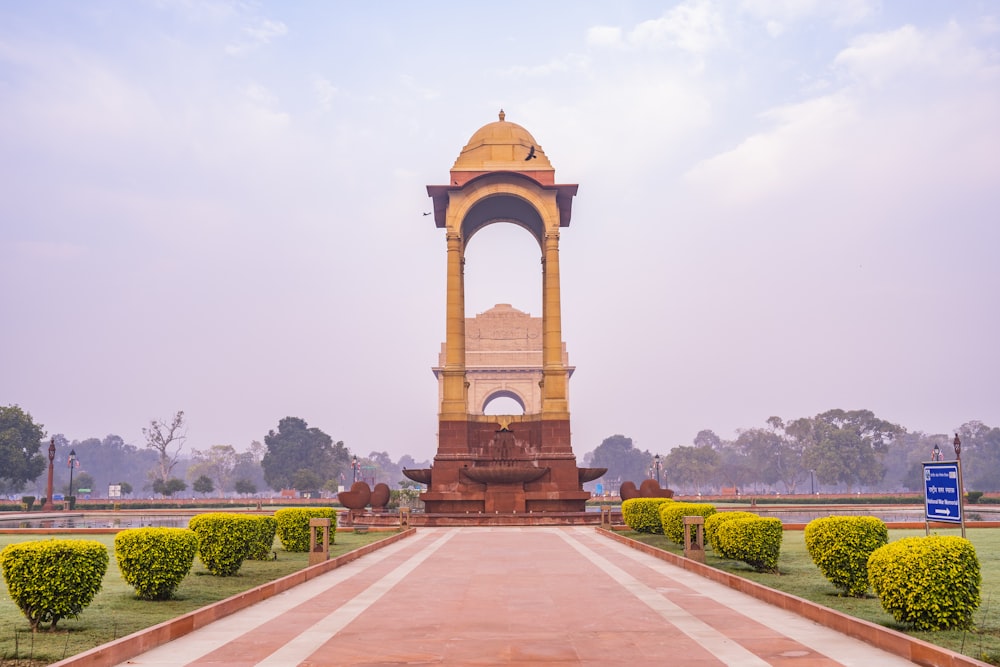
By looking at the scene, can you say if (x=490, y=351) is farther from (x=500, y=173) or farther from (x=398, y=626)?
(x=398, y=626)

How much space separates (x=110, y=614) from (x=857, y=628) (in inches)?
343

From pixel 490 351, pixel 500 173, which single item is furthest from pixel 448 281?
pixel 490 351

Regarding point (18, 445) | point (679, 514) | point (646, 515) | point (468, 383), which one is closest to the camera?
point (679, 514)

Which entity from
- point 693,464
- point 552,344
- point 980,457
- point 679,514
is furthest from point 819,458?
point 679,514

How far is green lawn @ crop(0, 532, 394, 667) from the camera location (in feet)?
27.9

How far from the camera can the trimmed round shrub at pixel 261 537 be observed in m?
16.2

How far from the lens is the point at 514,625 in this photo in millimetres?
10180

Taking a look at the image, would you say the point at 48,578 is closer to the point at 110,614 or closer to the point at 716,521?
the point at 110,614

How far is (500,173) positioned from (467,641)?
112ft

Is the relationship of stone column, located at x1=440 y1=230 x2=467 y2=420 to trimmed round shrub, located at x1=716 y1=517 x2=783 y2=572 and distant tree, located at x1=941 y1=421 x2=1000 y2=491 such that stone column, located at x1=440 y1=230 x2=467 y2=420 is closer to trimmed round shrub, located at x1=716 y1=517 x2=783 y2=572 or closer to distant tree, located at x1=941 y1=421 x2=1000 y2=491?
trimmed round shrub, located at x1=716 y1=517 x2=783 y2=572

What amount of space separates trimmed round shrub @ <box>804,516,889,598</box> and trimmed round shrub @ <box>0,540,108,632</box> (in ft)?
30.4

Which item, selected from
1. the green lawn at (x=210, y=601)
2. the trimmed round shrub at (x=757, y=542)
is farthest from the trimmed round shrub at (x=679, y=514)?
the trimmed round shrub at (x=757, y=542)

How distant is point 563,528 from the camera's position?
30.8 metres

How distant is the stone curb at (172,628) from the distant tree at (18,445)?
7310cm
